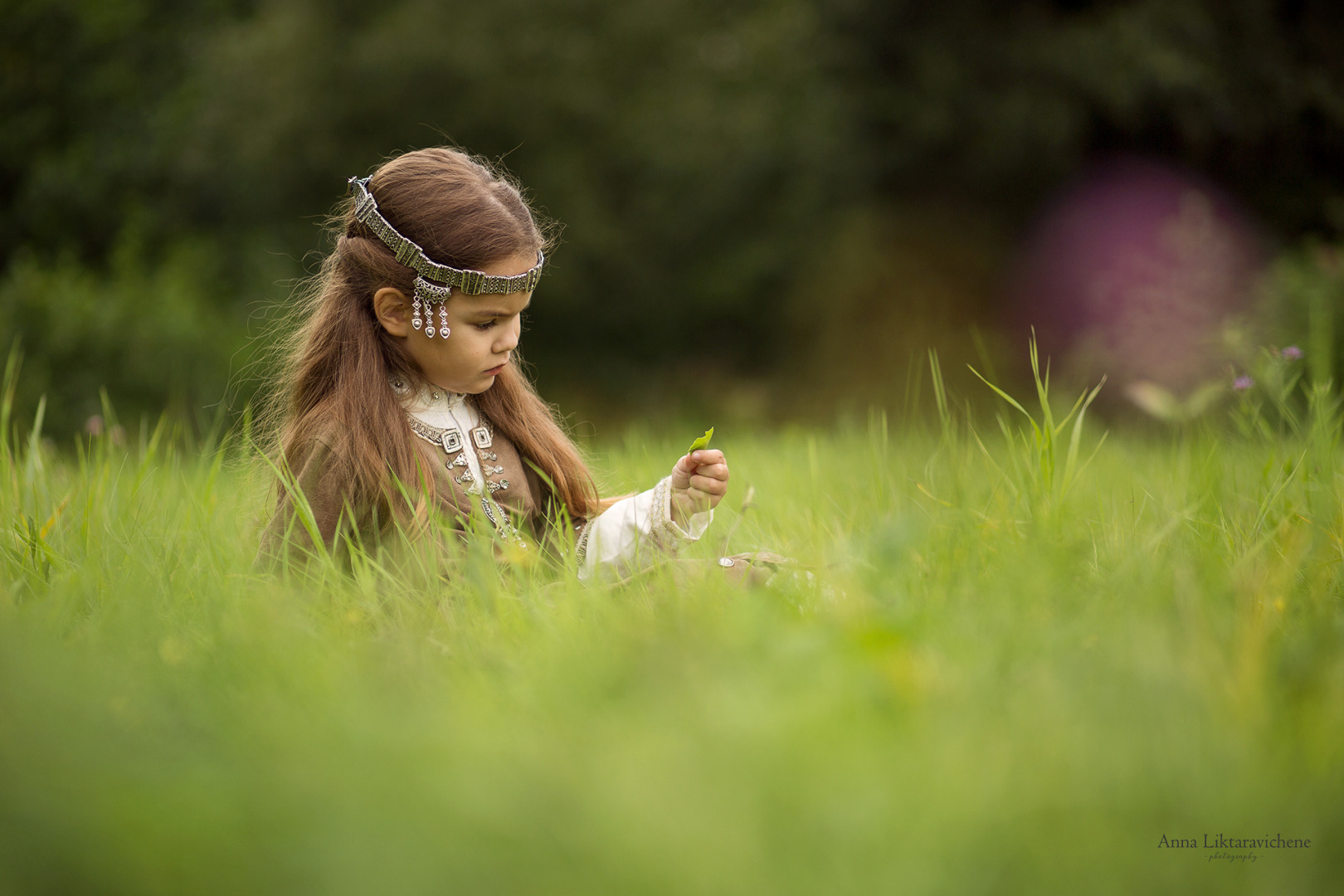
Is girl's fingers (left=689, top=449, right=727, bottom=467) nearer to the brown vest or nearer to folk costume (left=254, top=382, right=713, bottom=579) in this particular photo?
folk costume (left=254, top=382, right=713, bottom=579)

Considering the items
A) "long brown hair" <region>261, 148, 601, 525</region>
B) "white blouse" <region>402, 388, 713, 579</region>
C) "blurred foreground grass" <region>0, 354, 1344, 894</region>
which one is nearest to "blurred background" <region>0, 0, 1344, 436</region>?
"long brown hair" <region>261, 148, 601, 525</region>

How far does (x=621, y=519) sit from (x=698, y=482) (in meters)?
0.31

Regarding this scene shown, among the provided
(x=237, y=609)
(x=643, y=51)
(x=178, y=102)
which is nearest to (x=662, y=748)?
(x=237, y=609)

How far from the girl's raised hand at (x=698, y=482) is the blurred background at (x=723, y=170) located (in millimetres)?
5531

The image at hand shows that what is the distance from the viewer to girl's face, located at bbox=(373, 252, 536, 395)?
2117 mm

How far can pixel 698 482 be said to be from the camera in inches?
81.9

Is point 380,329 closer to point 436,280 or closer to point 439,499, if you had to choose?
→ point 436,280

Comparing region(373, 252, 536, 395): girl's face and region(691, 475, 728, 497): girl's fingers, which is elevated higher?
region(373, 252, 536, 395): girl's face

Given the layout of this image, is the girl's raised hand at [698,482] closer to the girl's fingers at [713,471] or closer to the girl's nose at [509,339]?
the girl's fingers at [713,471]

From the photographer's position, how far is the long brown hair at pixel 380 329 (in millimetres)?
2000

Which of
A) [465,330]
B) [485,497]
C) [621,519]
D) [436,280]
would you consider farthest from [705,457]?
[436,280]

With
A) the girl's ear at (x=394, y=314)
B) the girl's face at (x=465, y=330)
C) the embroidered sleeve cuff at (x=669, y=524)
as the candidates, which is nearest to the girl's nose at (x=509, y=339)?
the girl's face at (x=465, y=330)

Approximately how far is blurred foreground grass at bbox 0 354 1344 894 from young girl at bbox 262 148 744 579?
1.04 feet

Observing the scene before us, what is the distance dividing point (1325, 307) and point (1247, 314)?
0.96m
